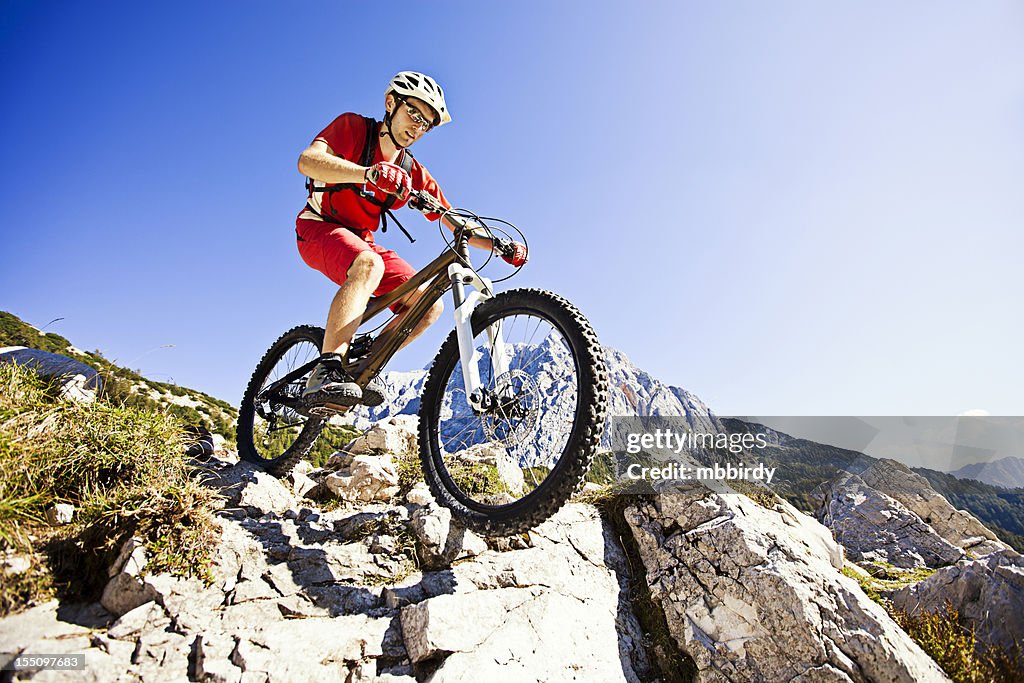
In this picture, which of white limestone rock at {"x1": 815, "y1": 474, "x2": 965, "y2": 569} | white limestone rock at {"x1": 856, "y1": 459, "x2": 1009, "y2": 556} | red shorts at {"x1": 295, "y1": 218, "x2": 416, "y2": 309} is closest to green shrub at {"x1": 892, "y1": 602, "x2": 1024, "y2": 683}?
red shorts at {"x1": 295, "y1": 218, "x2": 416, "y2": 309}

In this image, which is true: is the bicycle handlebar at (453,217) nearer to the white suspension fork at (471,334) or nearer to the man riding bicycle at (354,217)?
the man riding bicycle at (354,217)

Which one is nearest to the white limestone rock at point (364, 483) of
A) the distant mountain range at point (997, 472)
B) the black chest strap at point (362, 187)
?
the black chest strap at point (362, 187)

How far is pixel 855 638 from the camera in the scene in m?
3.50

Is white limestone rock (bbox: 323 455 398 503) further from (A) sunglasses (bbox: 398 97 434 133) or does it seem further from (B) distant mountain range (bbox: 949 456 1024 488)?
(B) distant mountain range (bbox: 949 456 1024 488)

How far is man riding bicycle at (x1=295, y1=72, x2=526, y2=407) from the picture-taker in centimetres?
381

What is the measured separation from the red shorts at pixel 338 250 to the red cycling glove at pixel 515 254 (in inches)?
38.6

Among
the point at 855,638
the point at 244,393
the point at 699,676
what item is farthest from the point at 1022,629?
the point at 244,393

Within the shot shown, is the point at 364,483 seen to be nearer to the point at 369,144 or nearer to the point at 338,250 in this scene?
the point at 338,250

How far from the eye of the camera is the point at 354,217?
4.58 meters

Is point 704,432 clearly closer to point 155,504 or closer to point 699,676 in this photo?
point 699,676

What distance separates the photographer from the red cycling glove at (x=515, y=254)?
13.8 feet

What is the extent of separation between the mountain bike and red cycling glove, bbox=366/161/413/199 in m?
0.36

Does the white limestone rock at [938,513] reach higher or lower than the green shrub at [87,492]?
higher

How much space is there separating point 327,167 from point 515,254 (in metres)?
1.77
